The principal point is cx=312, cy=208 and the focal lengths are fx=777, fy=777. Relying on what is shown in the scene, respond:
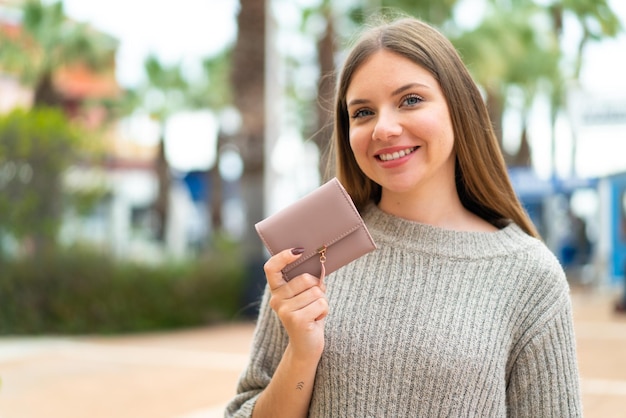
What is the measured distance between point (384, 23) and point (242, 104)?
1206 centimetres

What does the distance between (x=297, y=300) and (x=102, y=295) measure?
10.9 meters

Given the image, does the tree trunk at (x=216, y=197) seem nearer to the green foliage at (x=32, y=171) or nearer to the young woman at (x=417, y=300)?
the green foliage at (x=32, y=171)

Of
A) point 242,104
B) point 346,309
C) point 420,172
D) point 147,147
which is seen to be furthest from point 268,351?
point 147,147

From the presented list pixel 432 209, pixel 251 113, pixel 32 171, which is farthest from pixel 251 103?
pixel 432 209

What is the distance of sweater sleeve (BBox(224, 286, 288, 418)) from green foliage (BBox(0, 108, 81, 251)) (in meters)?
10.6

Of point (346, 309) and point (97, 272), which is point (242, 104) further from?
point (346, 309)

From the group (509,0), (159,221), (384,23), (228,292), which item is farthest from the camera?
(159,221)

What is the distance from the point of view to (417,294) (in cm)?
197

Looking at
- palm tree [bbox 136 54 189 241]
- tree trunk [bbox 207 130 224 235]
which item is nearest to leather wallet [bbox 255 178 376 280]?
tree trunk [bbox 207 130 224 235]

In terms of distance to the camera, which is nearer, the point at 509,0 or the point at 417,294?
the point at 417,294

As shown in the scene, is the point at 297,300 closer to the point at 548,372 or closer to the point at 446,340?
the point at 446,340

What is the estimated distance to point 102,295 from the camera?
12.1 metres

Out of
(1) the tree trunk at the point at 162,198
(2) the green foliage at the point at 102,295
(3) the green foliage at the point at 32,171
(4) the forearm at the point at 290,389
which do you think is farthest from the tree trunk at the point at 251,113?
(1) the tree trunk at the point at 162,198

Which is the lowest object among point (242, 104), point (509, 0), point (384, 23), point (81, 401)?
point (81, 401)
